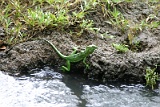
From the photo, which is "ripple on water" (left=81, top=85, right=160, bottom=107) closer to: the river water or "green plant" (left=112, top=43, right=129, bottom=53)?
the river water

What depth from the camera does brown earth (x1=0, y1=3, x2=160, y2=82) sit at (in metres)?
3.19

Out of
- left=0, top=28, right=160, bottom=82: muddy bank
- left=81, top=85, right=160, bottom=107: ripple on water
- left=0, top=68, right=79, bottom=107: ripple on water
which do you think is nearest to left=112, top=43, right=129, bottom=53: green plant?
left=0, top=28, right=160, bottom=82: muddy bank

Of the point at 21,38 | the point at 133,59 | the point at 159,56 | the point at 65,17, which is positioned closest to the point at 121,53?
the point at 133,59

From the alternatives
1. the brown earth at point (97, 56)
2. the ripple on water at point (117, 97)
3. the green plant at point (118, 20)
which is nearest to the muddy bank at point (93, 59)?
the brown earth at point (97, 56)

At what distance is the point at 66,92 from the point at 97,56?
1.64 feet

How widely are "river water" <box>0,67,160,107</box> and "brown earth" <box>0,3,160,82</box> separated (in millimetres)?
98

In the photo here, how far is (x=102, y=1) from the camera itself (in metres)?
4.06

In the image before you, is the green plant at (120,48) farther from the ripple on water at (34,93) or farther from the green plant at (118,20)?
the ripple on water at (34,93)

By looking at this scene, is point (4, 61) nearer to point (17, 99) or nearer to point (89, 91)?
point (17, 99)

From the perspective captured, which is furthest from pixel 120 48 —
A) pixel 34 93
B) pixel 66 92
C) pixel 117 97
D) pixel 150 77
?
pixel 34 93

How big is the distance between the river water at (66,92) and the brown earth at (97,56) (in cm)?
10

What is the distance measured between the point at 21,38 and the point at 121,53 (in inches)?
42.4

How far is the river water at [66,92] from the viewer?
286 cm

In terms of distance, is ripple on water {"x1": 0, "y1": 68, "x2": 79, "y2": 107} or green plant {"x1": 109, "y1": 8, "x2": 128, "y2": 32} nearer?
ripple on water {"x1": 0, "y1": 68, "x2": 79, "y2": 107}
